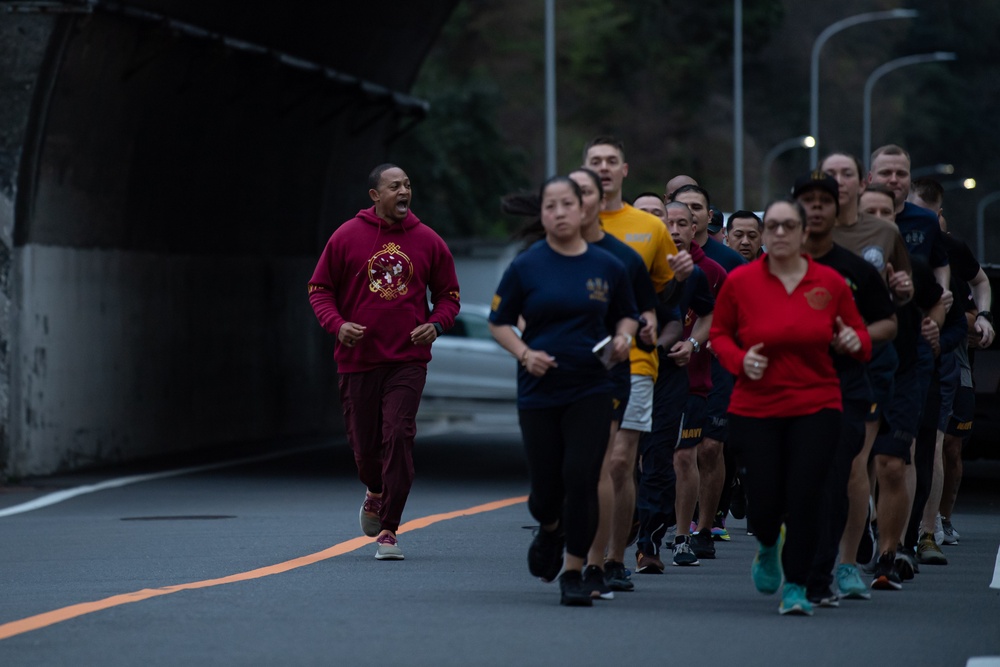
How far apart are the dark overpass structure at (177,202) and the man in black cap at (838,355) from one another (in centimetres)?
961

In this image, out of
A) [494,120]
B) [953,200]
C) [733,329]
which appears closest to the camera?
[733,329]

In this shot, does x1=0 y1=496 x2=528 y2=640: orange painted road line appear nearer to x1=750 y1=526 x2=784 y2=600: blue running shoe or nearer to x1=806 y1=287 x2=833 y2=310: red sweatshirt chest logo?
x1=750 y1=526 x2=784 y2=600: blue running shoe

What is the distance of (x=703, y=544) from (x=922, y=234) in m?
2.17

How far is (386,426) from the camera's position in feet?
35.2

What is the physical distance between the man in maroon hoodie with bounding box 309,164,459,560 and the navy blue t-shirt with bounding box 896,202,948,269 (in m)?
2.46

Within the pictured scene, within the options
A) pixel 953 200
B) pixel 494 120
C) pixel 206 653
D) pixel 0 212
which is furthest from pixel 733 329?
pixel 953 200

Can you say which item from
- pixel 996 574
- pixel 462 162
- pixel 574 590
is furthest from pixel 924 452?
pixel 462 162

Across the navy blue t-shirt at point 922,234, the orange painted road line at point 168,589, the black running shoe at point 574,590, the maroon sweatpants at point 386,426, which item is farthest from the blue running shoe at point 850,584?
the orange painted road line at point 168,589

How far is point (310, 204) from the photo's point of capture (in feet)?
79.5

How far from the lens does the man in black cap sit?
27.6 feet

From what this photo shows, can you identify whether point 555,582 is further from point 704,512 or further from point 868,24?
point 868,24

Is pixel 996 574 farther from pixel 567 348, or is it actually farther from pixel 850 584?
pixel 567 348

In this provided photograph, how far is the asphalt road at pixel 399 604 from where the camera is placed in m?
7.18

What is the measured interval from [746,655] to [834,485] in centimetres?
142
